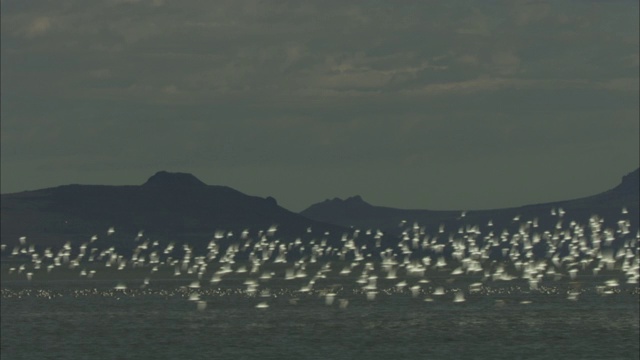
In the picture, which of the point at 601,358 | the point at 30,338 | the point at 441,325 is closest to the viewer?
the point at 601,358

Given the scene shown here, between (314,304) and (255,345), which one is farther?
(314,304)

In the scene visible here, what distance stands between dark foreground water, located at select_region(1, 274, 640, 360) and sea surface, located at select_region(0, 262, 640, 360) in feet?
0.34

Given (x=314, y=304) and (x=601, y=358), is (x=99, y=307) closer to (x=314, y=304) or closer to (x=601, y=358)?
(x=314, y=304)

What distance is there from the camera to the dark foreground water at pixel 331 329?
Answer: 115m

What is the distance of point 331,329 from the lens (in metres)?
139

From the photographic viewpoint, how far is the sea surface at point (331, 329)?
115 metres

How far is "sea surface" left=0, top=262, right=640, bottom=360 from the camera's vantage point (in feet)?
378

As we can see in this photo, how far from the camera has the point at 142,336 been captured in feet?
438

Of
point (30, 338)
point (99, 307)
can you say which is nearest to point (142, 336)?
point (30, 338)

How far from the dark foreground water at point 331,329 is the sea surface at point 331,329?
0.34ft

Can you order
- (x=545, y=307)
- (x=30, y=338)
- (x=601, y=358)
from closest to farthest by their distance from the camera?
(x=601, y=358), (x=30, y=338), (x=545, y=307)

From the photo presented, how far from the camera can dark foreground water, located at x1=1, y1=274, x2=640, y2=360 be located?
→ 11512 centimetres

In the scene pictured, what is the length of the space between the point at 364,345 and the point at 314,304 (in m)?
66.4

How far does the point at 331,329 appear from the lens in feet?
457
